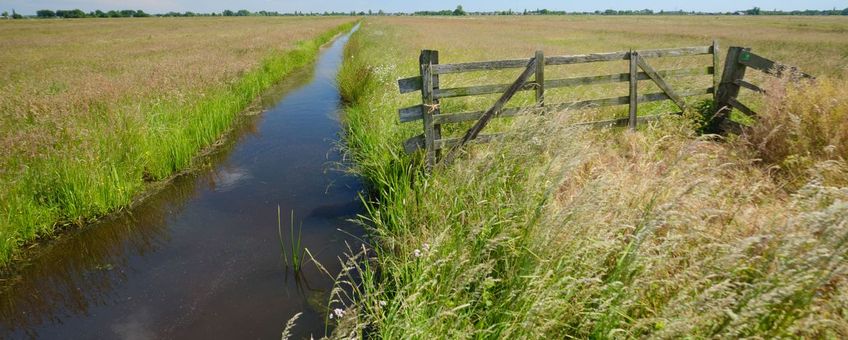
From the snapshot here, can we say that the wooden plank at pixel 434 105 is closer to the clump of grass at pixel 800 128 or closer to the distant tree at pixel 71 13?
the clump of grass at pixel 800 128

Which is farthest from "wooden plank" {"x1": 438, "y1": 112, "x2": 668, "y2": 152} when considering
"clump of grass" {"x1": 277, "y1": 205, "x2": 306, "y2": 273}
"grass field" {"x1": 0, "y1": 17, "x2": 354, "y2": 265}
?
"grass field" {"x1": 0, "y1": 17, "x2": 354, "y2": 265}

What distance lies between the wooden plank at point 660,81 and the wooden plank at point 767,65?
1059 mm

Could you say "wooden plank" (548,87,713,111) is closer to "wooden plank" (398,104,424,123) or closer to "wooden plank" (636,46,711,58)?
"wooden plank" (636,46,711,58)

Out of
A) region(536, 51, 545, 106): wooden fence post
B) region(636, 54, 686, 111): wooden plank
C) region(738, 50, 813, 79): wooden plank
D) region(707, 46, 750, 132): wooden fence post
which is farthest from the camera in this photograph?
region(707, 46, 750, 132): wooden fence post

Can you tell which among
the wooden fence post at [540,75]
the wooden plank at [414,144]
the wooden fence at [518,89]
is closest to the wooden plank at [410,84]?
the wooden fence at [518,89]

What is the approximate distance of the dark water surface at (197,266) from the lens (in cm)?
453

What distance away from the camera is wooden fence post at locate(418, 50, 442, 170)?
5938 mm

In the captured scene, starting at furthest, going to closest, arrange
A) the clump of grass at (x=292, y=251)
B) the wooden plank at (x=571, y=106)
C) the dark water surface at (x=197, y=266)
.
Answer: the wooden plank at (x=571, y=106) → the clump of grass at (x=292, y=251) → the dark water surface at (x=197, y=266)

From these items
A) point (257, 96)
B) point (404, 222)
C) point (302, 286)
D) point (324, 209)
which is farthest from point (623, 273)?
point (257, 96)

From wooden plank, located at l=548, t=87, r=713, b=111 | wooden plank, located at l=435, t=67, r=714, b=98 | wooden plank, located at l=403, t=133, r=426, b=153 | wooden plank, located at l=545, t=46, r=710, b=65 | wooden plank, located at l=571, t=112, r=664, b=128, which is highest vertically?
wooden plank, located at l=545, t=46, r=710, b=65

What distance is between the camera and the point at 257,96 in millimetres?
15531

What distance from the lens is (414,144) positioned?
634cm

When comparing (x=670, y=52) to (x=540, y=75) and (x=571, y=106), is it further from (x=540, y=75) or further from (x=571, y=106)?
(x=540, y=75)

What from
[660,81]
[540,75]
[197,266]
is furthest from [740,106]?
[197,266]
